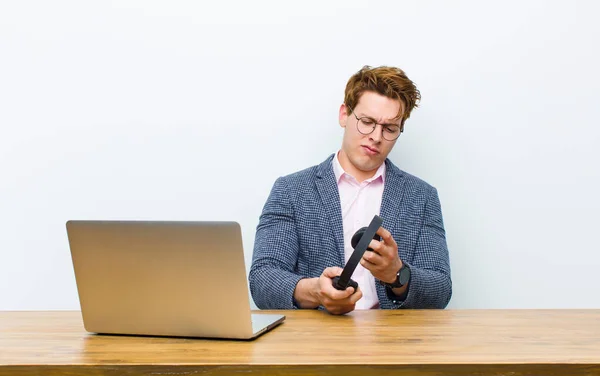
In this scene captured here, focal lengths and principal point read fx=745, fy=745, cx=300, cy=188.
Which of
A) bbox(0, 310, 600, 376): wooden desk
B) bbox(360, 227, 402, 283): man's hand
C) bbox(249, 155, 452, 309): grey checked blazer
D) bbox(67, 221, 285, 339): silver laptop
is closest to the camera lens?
bbox(0, 310, 600, 376): wooden desk

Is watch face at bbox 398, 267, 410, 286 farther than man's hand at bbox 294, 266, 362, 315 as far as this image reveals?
Yes

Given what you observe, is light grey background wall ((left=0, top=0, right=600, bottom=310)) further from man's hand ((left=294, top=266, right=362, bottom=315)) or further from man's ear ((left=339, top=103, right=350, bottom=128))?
man's hand ((left=294, top=266, right=362, bottom=315))

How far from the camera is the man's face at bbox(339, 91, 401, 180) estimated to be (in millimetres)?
2527

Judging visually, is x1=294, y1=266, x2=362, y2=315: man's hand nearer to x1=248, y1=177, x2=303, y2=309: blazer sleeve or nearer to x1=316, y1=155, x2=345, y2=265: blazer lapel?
x1=248, y1=177, x2=303, y2=309: blazer sleeve

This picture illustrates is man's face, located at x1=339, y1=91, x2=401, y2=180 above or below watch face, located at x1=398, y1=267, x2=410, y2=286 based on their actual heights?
above

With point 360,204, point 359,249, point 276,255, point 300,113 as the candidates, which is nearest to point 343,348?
point 359,249

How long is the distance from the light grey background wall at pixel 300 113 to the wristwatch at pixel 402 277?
0.90 meters

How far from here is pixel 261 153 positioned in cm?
289

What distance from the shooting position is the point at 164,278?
1521mm

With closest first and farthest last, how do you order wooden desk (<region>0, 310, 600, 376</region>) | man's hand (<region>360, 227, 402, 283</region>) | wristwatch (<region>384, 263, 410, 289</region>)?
wooden desk (<region>0, 310, 600, 376</region>), man's hand (<region>360, 227, 402, 283</region>), wristwatch (<region>384, 263, 410, 289</region>)

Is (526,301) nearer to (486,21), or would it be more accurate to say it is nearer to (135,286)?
(486,21)

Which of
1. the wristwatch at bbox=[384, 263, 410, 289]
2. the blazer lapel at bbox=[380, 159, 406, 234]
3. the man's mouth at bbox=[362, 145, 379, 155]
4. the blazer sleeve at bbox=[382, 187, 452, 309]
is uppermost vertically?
the man's mouth at bbox=[362, 145, 379, 155]

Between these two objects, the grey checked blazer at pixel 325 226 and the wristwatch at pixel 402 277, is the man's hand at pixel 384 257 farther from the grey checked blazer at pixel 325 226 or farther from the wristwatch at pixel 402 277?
the grey checked blazer at pixel 325 226

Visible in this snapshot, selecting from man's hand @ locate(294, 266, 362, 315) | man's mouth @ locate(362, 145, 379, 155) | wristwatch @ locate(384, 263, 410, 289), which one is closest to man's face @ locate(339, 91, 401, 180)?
man's mouth @ locate(362, 145, 379, 155)
